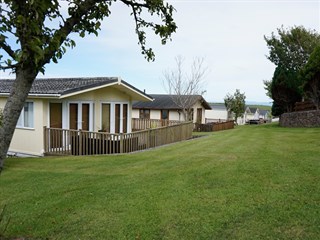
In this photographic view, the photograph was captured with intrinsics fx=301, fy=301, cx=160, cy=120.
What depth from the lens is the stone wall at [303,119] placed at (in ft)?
59.9

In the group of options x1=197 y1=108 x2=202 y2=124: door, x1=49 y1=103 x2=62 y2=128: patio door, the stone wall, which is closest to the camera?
x1=49 y1=103 x2=62 y2=128: patio door

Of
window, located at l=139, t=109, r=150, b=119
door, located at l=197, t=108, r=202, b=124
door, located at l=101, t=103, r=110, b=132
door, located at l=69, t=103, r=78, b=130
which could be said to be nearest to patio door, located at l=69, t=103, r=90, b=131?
door, located at l=69, t=103, r=78, b=130

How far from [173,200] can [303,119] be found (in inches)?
647

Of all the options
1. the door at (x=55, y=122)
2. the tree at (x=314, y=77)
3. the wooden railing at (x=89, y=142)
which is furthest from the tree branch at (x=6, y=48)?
the tree at (x=314, y=77)

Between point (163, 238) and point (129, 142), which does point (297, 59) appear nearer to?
point (129, 142)

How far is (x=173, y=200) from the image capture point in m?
5.50

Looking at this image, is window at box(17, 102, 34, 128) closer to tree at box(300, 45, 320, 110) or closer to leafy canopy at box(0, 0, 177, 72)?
leafy canopy at box(0, 0, 177, 72)

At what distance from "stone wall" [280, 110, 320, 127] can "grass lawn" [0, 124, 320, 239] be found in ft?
34.4

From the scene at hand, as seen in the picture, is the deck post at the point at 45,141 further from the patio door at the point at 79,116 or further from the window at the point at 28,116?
the patio door at the point at 79,116

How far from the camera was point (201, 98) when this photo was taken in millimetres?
35875

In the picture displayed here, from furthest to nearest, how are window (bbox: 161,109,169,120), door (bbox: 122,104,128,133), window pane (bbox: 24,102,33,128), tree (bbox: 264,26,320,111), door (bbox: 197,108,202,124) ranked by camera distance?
door (bbox: 197,108,202,124) → window (bbox: 161,109,169,120) → tree (bbox: 264,26,320,111) → door (bbox: 122,104,128,133) → window pane (bbox: 24,102,33,128)

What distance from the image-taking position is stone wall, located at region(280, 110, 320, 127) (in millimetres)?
18266

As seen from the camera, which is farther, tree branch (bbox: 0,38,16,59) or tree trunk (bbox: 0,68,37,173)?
tree trunk (bbox: 0,68,37,173)

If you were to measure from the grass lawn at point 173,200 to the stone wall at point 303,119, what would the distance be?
34.4 ft
